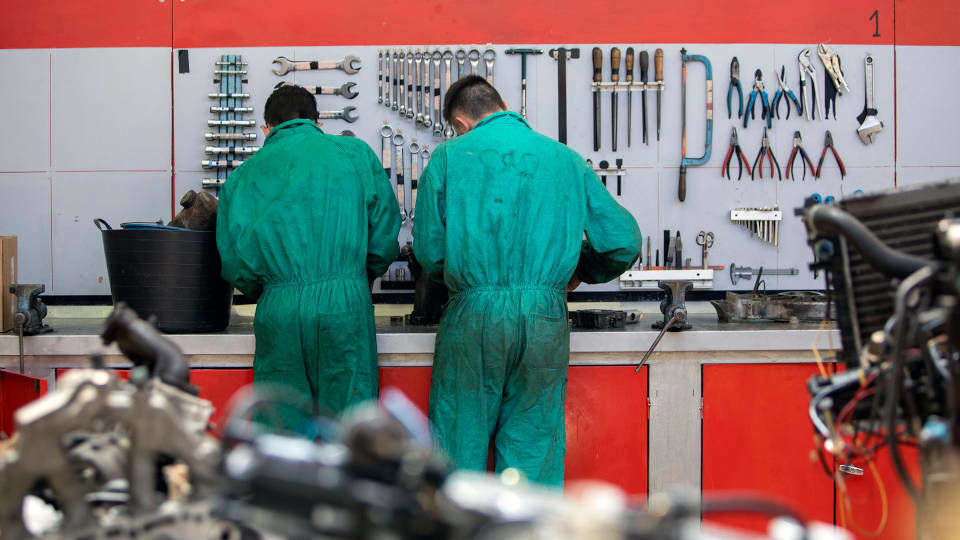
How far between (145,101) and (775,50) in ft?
9.57

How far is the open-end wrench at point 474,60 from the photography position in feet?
12.4

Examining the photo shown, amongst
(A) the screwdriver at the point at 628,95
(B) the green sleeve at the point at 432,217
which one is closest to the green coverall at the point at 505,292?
(B) the green sleeve at the point at 432,217

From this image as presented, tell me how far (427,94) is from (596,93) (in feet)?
2.56

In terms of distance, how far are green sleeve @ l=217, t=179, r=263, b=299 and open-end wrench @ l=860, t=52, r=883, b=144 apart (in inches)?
105

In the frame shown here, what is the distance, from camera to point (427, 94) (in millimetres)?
3799

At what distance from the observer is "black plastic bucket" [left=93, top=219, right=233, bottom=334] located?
274 centimetres

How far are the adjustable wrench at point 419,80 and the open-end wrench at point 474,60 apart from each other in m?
0.23

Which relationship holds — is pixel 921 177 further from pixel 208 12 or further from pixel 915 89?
pixel 208 12

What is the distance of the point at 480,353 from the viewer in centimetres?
244

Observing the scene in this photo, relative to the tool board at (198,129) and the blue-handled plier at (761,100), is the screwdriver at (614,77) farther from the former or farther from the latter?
the blue-handled plier at (761,100)

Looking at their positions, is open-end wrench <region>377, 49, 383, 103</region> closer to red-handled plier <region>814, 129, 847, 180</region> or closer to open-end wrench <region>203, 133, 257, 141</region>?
open-end wrench <region>203, 133, 257, 141</region>

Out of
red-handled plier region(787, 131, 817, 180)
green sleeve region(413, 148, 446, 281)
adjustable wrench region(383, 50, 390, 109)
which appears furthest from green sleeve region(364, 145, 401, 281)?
red-handled plier region(787, 131, 817, 180)

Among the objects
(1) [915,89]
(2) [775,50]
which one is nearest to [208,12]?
(2) [775,50]

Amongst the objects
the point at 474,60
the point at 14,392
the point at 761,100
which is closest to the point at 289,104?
the point at 474,60
